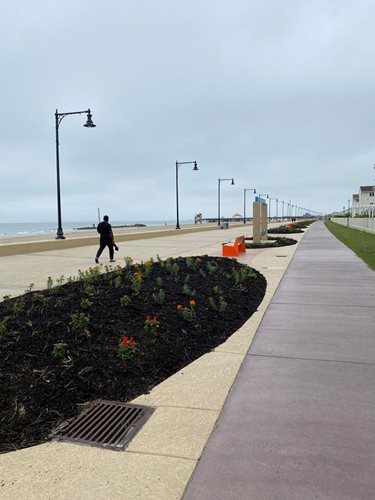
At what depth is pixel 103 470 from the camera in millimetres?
2580

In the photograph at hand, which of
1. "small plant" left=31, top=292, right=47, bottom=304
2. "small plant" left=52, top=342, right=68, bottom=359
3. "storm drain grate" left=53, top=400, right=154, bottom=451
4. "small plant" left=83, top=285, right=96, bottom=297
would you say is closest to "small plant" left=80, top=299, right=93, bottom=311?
"small plant" left=83, top=285, right=96, bottom=297

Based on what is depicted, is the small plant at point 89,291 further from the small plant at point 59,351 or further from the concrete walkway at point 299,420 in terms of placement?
the concrete walkway at point 299,420

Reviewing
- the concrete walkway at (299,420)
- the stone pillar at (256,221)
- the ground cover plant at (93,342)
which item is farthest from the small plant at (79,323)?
the stone pillar at (256,221)

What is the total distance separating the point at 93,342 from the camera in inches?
179

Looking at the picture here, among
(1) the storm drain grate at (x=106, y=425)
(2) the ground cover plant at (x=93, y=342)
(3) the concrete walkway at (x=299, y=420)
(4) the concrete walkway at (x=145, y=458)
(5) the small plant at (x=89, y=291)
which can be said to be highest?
(5) the small plant at (x=89, y=291)

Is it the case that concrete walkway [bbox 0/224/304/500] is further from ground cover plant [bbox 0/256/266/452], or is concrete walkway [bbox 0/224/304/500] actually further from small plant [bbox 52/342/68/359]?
small plant [bbox 52/342/68/359]

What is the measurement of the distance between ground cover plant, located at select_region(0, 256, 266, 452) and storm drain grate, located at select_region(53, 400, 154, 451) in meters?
0.13

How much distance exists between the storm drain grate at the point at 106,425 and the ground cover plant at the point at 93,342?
0.43 ft

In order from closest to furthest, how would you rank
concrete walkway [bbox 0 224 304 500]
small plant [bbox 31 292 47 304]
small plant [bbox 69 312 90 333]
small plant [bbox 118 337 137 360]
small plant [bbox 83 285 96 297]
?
concrete walkway [bbox 0 224 304 500] < small plant [bbox 118 337 137 360] < small plant [bbox 69 312 90 333] < small plant [bbox 31 292 47 304] < small plant [bbox 83 285 96 297]

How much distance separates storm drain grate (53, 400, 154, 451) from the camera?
2975 mm

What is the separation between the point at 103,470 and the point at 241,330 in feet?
11.2

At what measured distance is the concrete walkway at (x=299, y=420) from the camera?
2414 millimetres

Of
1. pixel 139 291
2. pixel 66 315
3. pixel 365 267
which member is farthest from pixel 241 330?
pixel 365 267

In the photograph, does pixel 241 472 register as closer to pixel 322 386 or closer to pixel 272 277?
pixel 322 386
